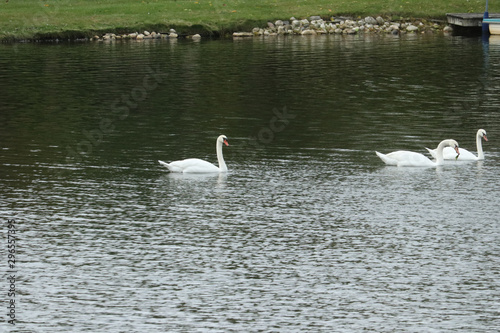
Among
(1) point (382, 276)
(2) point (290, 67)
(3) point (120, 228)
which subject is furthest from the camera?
(2) point (290, 67)

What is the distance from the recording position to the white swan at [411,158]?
1129 inches

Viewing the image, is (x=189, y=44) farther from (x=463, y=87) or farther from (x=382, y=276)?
(x=382, y=276)

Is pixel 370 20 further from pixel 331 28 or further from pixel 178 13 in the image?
pixel 178 13

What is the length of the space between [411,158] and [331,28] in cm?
5648

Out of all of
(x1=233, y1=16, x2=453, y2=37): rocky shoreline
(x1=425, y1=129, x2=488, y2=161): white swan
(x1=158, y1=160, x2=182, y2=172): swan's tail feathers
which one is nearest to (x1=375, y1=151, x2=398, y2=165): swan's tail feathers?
(x1=425, y1=129, x2=488, y2=161): white swan

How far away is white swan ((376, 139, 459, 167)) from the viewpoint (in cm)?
2869

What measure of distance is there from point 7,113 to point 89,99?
540 cm

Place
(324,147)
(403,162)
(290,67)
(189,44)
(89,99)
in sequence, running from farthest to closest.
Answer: (189,44) → (290,67) → (89,99) → (324,147) → (403,162)

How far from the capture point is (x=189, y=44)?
75.8 meters

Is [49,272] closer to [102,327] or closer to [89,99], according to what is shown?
[102,327]

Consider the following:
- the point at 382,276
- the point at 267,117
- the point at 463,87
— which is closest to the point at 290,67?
the point at 463,87

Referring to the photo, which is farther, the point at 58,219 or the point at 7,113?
the point at 7,113

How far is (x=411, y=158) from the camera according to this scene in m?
28.7

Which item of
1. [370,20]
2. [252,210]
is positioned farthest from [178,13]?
[252,210]
